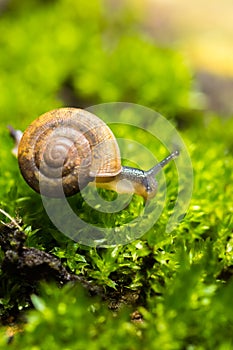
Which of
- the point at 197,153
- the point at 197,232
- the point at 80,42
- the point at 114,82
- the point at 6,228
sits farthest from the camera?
the point at 80,42

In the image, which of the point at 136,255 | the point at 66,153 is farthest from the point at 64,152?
the point at 136,255

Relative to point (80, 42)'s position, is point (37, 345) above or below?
below

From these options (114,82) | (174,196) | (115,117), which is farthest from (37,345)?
(114,82)

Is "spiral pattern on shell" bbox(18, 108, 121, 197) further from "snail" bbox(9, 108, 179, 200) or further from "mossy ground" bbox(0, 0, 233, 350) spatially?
"mossy ground" bbox(0, 0, 233, 350)

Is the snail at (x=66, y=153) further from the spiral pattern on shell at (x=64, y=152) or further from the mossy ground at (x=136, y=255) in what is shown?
the mossy ground at (x=136, y=255)

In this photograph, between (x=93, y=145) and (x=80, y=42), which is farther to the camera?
(x=80, y=42)

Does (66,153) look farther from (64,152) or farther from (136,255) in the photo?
(136,255)

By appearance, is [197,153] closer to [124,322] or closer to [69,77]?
[124,322]
